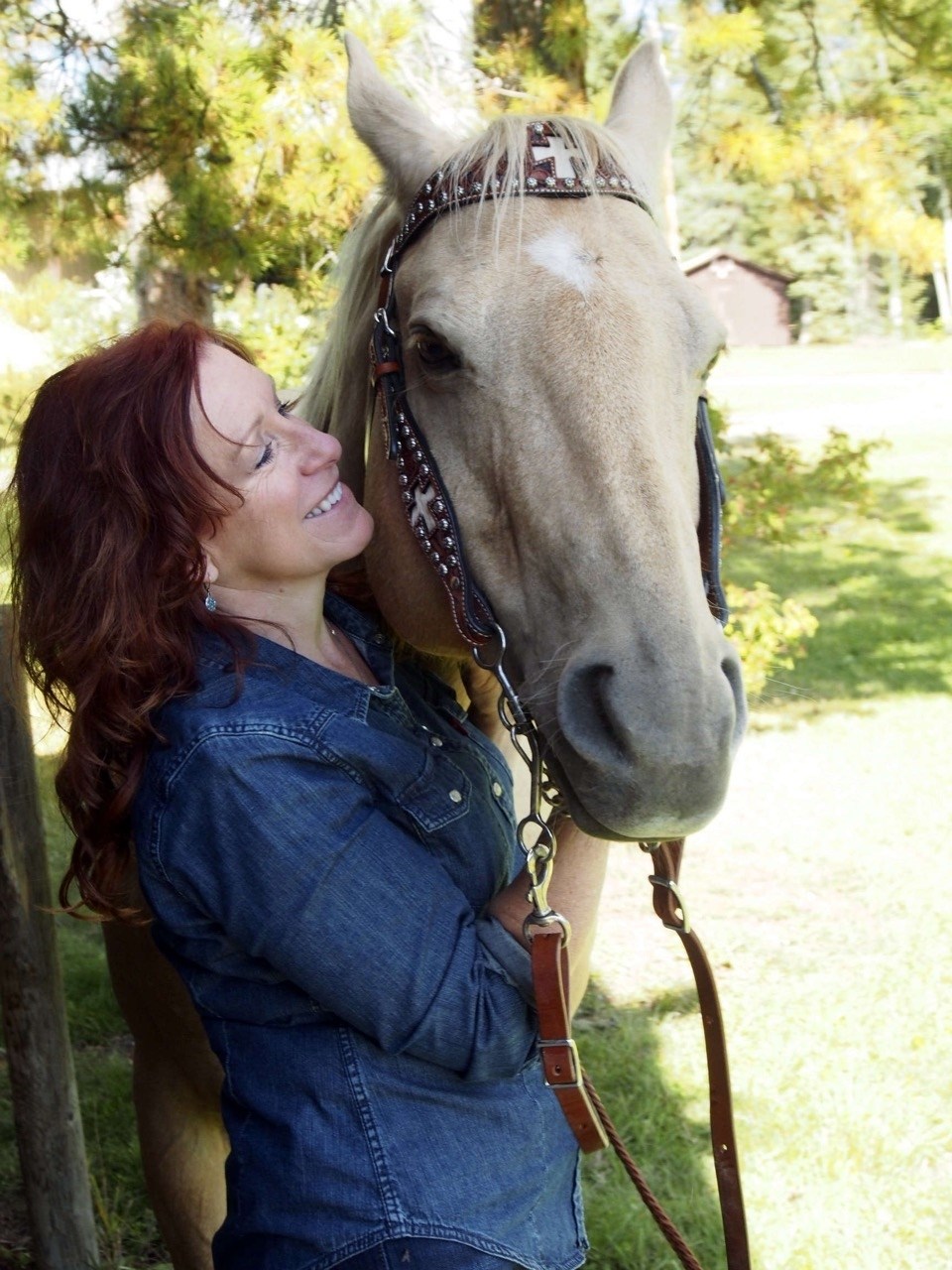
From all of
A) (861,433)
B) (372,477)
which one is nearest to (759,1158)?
(372,477)

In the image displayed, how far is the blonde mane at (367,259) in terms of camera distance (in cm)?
193

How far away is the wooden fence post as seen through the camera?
9.00ft

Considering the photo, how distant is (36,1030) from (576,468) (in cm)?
204

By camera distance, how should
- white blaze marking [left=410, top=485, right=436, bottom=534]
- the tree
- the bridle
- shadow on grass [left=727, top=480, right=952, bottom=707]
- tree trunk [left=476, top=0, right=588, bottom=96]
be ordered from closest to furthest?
the bridle
white blaze marking [left=410, top=485, right=436, bottom=534]
tree trunk [left=476, top=0, right=588, bottom=96]
the tree
shadow on grass [left=727, top=480, right=952, bottom=707]

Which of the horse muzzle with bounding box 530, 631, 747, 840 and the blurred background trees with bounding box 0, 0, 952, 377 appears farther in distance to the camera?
the blurred background trees with bounding box 0, 0, 952, 377

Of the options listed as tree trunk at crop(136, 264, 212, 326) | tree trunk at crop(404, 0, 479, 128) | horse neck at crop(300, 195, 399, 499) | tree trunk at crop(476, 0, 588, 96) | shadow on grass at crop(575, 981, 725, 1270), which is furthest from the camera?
tree trunk at crop(136, 264, 212, 326)

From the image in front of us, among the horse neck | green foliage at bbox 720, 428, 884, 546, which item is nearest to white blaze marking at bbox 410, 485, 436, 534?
the horse neck

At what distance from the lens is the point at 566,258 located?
1.77m

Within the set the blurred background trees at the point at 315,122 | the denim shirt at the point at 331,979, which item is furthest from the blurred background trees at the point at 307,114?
the denim shirt at the point at 331,979

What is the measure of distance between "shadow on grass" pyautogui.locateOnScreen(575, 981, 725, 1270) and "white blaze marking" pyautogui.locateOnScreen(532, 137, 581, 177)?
8.75 ft

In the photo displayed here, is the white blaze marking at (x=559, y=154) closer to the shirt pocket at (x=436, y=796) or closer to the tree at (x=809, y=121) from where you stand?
the shirt pocket at (x=436, y=796)

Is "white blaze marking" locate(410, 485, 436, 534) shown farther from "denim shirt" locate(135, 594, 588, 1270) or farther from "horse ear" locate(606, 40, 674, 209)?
"horse ear" locate(606, 40, 674, 209)

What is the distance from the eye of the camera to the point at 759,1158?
11.6ft

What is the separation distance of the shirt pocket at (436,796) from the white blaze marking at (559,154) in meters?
0.94
